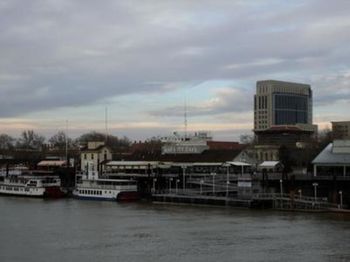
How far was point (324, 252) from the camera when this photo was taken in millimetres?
50719

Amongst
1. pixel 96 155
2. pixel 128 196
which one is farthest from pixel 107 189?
pixel 96 155

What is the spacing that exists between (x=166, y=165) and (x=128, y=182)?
2691cm

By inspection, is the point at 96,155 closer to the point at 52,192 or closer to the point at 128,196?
the point at 52,192

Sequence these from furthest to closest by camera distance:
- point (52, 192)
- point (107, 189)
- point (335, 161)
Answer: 1. point (52, 192)
2. point (107, 189)
3. point (335, 161)

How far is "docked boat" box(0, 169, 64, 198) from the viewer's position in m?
116

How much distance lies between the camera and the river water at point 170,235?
163ft

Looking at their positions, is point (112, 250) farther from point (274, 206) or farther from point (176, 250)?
point (274, 206)

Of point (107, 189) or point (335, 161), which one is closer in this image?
point (335, 161)

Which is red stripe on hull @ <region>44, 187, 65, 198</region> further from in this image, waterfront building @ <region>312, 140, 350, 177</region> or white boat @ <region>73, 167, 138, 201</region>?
waterfront building @ <region>312, 140, 350, 177</region>

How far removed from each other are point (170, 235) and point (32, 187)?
204 ft

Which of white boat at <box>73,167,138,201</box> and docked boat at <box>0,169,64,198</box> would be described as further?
docked boat at <box>0,169,64,198</box>

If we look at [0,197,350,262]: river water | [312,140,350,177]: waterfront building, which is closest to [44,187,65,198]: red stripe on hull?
[0,197,350,262]: river water

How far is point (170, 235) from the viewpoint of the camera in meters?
60.7

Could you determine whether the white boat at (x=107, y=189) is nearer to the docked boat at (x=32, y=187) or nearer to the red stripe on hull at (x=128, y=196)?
the red stripe on hull at (x=128, y=196)
